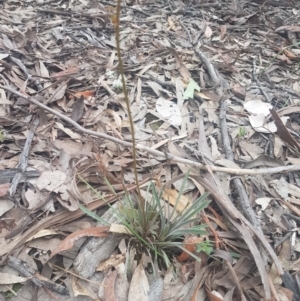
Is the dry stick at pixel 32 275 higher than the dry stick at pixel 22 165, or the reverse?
the dry stick at pixel 22 165

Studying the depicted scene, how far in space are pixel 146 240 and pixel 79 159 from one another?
0.44 m

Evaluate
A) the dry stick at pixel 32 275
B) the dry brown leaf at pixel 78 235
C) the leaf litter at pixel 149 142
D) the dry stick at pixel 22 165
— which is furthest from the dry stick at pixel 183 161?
the dry stick at pixel 32 275

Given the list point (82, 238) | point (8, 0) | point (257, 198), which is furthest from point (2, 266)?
point (8, 0)

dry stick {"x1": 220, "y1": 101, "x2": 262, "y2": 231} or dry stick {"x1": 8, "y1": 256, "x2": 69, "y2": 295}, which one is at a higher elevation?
dry stick {"x1": 220, "y1": 101, "x2": 262, "y2": 231}

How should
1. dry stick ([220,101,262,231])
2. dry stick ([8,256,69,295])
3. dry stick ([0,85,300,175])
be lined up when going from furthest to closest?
dry stick ([0,85,300,175]) < dry stick ([220,101,262,231]) < dry stick ([8,256,69,295])

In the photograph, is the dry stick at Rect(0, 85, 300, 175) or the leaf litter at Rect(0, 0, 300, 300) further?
the dry stick at Rect(0, 85, 300, 175)

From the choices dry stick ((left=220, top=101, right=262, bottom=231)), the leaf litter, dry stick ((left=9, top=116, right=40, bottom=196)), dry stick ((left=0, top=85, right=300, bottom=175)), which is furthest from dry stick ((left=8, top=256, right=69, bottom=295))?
dry stick ((left=220, top=101, right=262, bottom=231))

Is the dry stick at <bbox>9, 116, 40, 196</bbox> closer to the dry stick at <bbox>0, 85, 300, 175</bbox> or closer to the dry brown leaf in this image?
the dry stick at <bbox>0, 85, 300, 175</bbox>

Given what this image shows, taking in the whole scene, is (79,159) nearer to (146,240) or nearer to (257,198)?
(146,240)

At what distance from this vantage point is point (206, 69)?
2.11 metres

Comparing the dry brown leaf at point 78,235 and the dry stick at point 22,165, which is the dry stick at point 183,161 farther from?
the dry brown leaf at point 78,235

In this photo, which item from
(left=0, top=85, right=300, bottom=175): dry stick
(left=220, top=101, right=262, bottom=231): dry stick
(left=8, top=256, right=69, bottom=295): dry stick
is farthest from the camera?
(left=0, top=85, right=300, bottom=175): dry stick

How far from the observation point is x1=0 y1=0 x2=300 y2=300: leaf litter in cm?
129

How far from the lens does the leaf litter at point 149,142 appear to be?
1.29 metres
